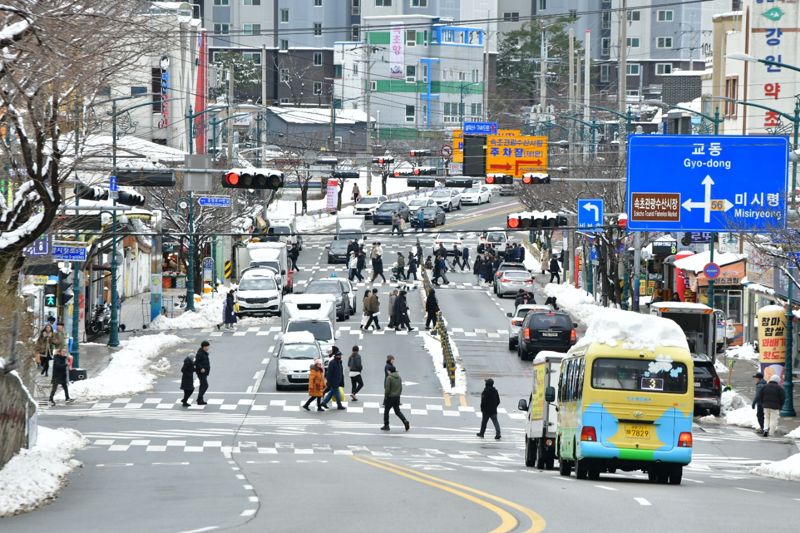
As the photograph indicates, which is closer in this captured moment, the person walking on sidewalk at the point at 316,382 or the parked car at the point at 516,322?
the person walking on sidewalk at the point at 316,382

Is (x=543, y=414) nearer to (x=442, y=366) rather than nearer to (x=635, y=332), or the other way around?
(x=635, y=332)

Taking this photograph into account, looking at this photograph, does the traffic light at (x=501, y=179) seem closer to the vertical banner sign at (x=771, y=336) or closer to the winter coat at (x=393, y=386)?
the vertical banner sign at (x=771, y=336)

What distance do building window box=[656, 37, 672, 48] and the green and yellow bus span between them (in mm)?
123293

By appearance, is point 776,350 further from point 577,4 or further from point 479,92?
point 577,4

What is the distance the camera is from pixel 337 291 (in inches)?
2336

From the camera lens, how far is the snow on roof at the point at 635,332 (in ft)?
76.8

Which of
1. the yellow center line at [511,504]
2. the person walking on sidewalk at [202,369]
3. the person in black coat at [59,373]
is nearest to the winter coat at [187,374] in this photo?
the person walking on sidewalk at [202,369]

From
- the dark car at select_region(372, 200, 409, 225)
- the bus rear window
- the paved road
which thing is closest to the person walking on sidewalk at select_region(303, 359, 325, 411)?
the paved road

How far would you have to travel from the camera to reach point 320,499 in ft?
67.4

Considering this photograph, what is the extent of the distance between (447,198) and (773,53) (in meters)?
51.4

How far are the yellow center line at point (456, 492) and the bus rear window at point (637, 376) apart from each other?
2893 millimetres

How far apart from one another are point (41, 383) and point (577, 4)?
106m

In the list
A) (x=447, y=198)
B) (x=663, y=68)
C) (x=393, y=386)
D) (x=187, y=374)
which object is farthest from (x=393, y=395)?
(x=663, y=68)

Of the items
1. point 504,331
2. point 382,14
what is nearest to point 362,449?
point 504,331
